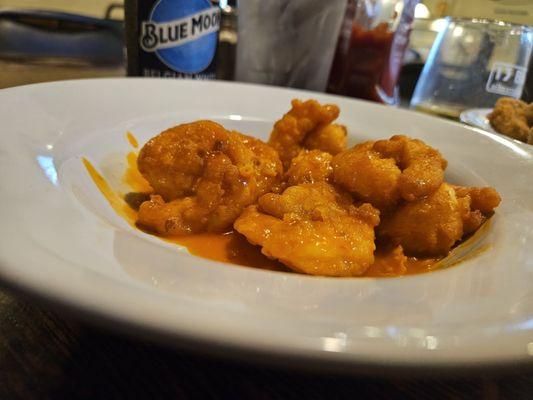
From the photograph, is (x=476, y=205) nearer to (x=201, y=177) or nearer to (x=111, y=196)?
(x=201, y=177)

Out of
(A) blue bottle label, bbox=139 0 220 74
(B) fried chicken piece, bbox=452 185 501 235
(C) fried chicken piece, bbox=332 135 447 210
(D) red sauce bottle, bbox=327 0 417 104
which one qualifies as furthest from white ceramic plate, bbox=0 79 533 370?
(D) red sauce bottle, bbox=327 0 417 104

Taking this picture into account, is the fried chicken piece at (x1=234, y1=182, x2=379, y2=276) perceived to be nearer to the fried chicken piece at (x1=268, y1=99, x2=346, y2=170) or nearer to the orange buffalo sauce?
the orange buffalo sauce

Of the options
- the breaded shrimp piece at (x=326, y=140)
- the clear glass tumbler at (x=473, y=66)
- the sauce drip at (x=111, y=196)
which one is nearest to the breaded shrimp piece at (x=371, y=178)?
the breaded shrimp piece at (x=326, y=140)

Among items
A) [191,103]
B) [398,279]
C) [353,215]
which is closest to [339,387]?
[398,279]

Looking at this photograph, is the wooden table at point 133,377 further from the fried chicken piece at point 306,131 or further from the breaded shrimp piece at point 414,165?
the fried chicken piece at point 306,131

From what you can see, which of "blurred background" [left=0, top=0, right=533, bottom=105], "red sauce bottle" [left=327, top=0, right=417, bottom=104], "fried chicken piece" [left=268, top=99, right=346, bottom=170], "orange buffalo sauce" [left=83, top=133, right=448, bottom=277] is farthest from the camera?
"blurred background" [left=0, top=0, right=533, bottom=105]

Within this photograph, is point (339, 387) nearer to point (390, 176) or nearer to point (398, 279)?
point (398, 279)
